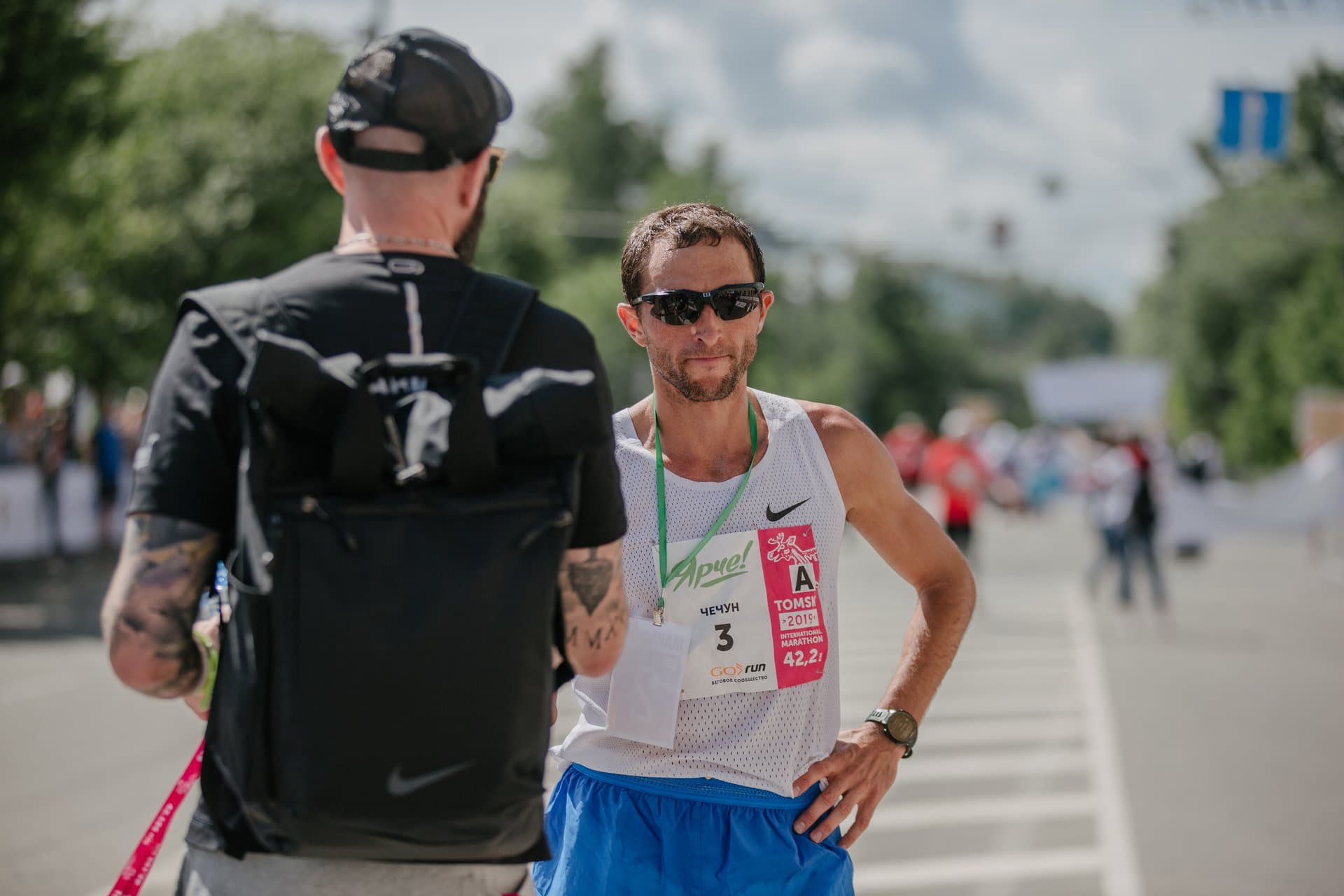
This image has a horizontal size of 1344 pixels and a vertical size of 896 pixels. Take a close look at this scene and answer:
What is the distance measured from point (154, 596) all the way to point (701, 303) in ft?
4.59

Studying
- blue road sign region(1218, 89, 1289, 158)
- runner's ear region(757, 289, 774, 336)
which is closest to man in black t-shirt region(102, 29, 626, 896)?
runner's ear region(757, 289, 774, 336)

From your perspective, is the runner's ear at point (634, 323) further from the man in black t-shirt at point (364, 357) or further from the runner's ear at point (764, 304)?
the man in black t-shirt at point (364, 357)

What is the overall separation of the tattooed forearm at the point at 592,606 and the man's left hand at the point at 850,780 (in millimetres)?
945

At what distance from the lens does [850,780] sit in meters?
2.86

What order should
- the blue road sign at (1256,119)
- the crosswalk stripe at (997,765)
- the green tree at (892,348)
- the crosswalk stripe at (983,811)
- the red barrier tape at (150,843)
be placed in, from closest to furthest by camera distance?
the red barrier tape at (150,843) → the crosswalk stripe at (983,811) → the crosswalk stripe at (997,765) → the blue road sign at (1256,119) → the green tree at (892,348)

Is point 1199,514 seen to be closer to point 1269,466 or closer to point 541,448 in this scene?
point 541,448

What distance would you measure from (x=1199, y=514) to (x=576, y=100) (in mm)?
54480

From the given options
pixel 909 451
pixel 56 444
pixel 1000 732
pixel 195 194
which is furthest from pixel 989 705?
pixel 195 194

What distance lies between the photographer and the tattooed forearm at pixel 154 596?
5.86 feet

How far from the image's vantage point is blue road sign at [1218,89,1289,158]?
66.0 feet

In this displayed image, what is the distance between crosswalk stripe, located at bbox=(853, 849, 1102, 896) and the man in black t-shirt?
14.2 ft

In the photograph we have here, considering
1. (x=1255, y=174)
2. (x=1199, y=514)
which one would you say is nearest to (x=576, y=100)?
(x=1255, y=174)

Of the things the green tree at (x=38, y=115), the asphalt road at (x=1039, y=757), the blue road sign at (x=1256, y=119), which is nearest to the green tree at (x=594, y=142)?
the blue road sign at (x=1256, y=119)

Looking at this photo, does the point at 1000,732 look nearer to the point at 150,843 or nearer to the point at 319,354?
the point at 150,843
